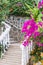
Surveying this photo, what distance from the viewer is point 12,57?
24.5 feet

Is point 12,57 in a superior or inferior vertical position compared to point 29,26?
inferior

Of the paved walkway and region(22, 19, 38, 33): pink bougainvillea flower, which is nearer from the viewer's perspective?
region(22, 19, 38, 33): pink bougainvillea flower

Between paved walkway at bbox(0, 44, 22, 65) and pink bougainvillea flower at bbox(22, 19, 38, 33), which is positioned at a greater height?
pink bougainvillea flower at bbox(22, 19, 38, 33)

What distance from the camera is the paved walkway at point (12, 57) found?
22.8ft

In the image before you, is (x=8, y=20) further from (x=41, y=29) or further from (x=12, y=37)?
(x=41, y=29)

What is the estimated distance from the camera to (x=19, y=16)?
502 inches

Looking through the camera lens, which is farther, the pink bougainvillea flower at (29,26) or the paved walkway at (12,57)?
the paved walkway at (12,57)

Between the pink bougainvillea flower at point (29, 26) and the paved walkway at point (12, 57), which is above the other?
the pink bougainvillea flower at point (29, 26)

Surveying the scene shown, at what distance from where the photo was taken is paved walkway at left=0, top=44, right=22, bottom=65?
6.95 metres

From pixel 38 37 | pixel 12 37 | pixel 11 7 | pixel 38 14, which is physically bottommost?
pixel 12 37

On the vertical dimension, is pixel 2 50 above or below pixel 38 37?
below

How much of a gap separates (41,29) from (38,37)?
10 centimetres

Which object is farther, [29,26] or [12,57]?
[12,57]

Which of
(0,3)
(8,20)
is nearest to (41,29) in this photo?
(0,3)
